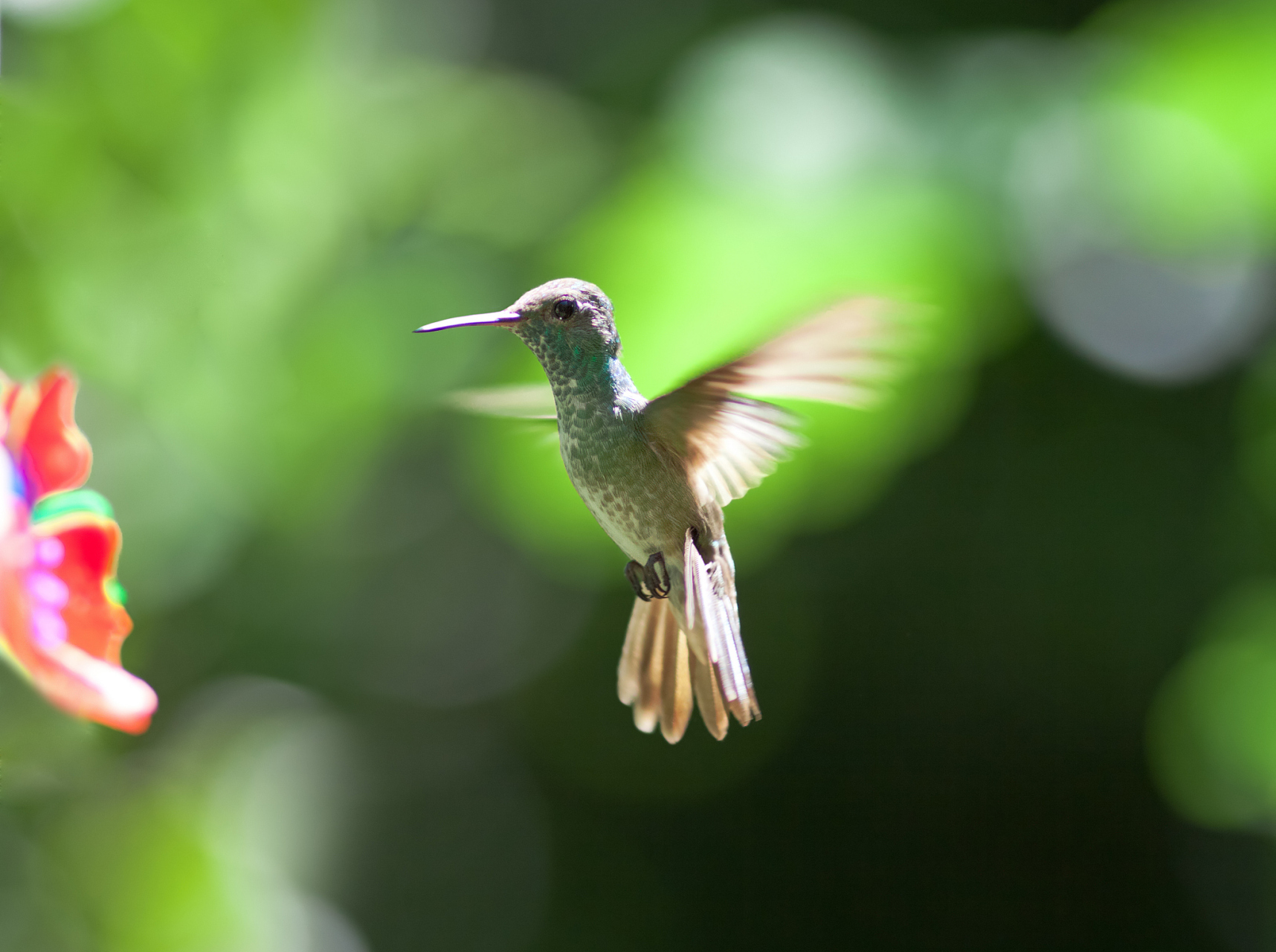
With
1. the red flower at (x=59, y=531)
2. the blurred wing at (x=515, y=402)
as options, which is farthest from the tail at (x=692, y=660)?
the red flower at (x=59, y=531)

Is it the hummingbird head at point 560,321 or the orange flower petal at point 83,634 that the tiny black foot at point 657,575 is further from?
the orange flower petal at point 83,634

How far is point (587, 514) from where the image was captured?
52.0 inches

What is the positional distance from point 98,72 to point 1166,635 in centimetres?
178

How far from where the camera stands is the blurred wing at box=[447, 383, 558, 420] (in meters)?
0.52

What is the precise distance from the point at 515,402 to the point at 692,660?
6.6 inches

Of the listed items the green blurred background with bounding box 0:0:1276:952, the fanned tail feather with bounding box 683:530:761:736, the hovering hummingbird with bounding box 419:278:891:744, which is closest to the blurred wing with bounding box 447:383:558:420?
the hovering hummingbird with bounding box 419:278:891:744

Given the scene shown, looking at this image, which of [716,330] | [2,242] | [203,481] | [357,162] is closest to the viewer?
[716,330]

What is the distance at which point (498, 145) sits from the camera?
1.69 m

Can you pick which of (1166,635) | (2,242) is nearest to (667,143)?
(2,242)

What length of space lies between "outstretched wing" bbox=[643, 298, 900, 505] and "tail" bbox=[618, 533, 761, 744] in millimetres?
45

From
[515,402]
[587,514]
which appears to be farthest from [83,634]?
[587,514]

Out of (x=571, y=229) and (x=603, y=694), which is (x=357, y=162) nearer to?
(x=571, y=229)

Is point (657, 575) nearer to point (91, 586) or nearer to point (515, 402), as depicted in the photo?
point (515, 402)

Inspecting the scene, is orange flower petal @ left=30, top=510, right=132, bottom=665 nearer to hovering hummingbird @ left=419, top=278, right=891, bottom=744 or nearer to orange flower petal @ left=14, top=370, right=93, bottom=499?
orange flower petal @ left=14, top=370, right=93, bottom=499
